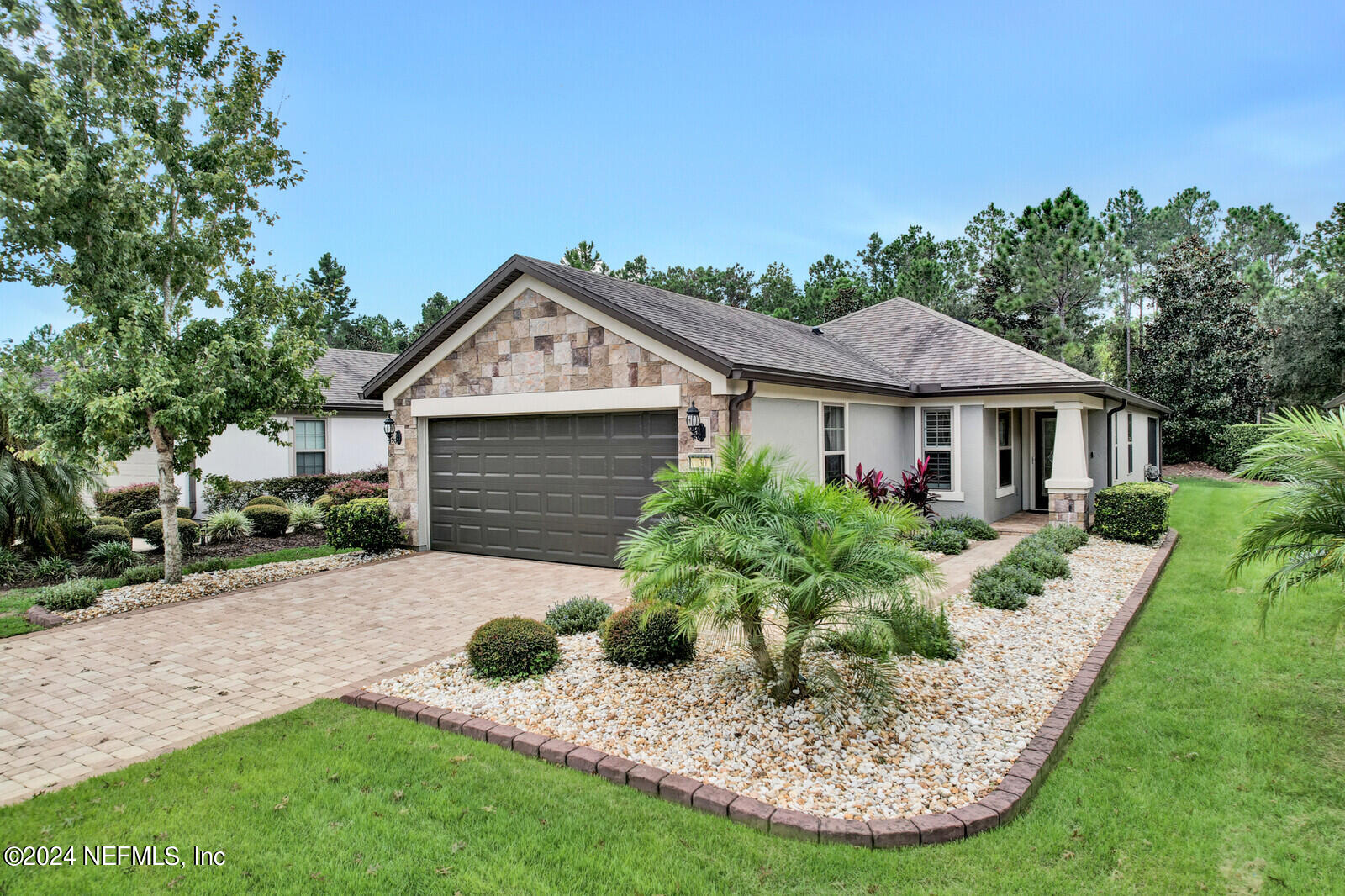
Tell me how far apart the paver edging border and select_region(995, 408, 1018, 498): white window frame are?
8.55 meters

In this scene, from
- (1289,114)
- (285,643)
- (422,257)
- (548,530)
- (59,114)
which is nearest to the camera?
(285,643)

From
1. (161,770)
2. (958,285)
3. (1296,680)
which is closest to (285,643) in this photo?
(161,770)

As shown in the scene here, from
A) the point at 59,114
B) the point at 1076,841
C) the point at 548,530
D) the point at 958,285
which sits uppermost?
the point at 958,285

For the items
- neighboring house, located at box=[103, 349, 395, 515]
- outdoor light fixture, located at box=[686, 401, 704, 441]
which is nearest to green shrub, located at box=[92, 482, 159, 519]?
neighboring house, located at box=[103, 349, 395, 515]

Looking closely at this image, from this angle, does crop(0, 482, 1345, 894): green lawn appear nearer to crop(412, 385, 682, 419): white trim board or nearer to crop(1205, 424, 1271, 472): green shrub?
crop(412, 385, 682, 419): white trim board

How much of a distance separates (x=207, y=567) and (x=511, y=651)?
7.46 m

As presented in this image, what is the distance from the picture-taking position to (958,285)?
118 ft

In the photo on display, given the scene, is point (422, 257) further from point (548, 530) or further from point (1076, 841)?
point (1076, 841)

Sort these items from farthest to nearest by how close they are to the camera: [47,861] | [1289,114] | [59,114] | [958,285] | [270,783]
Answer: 1. [958,285]
2. [1289,114]
3. [59,114]
4. [270,783]
5. [47,861]

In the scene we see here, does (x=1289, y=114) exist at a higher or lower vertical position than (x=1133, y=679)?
higher

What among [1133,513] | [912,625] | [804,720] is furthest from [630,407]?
[1133,513]

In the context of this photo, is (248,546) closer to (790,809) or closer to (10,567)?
(10,567)

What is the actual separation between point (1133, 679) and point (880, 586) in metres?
3.08

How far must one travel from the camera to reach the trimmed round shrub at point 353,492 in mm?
15617
